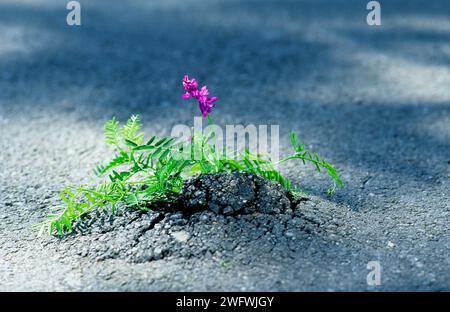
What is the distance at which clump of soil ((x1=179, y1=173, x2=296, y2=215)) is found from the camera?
103 inches

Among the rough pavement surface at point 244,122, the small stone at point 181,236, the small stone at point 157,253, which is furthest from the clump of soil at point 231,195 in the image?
the small stone at point 157,253

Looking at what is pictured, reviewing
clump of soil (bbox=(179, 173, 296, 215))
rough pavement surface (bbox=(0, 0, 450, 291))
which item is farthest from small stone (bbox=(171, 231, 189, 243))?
clump of soil (bbox=(179, 173, 296, 215))

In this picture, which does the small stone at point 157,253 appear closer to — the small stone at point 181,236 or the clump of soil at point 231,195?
the small stone at point 181,236

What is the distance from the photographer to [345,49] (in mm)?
5426

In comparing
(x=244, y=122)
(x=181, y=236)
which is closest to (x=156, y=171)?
(x=181, y=236)

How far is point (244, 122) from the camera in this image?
4117mm

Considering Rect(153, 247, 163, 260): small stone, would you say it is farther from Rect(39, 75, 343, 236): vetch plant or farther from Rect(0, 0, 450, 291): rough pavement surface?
Rect(39, 75, 343, 236): vetch plant

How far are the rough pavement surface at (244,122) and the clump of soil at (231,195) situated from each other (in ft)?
0.15

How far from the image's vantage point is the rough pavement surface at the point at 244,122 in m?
2.39

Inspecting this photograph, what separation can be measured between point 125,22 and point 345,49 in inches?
90.7

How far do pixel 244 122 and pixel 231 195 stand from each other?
1.57 m

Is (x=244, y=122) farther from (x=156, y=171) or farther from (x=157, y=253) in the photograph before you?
(x=157, y=253)
